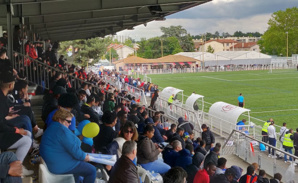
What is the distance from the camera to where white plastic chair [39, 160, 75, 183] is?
4340 millimetres

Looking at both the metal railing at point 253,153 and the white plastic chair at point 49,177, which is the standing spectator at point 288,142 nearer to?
the metal railing at point 253,153

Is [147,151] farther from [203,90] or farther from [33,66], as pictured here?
[203,90]

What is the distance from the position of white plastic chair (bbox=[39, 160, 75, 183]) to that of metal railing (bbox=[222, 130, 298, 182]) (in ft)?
19.0

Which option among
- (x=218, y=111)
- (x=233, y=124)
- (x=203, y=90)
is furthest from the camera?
(x=203, y=90)

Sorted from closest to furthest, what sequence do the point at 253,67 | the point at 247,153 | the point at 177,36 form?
the point at 247,153
the point at 253,67
the point at 177,36

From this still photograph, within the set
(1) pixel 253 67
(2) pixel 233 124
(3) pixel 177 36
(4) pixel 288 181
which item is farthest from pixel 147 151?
(3) pixel 177 36

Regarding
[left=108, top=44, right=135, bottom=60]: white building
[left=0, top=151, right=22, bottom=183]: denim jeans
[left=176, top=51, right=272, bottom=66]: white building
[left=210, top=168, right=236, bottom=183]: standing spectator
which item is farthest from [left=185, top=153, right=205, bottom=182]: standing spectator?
[left=108, top=44, right=135, bottom=60]: white building

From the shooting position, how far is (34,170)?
5922 millimetres

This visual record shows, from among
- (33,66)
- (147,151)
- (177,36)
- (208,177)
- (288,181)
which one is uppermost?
(177,36)

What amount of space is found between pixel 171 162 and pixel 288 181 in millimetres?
4010

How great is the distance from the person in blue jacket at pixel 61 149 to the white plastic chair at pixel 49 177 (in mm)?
51

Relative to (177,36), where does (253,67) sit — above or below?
below

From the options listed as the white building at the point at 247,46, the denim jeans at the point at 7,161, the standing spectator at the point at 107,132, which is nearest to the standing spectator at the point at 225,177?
the standing spectator at the point at 107,132

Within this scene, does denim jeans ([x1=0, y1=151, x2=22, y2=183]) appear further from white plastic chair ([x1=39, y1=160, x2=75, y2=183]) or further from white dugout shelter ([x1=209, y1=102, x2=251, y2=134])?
white dugout shelter ([x1=209, y1=102, x2=251, y2=134])
